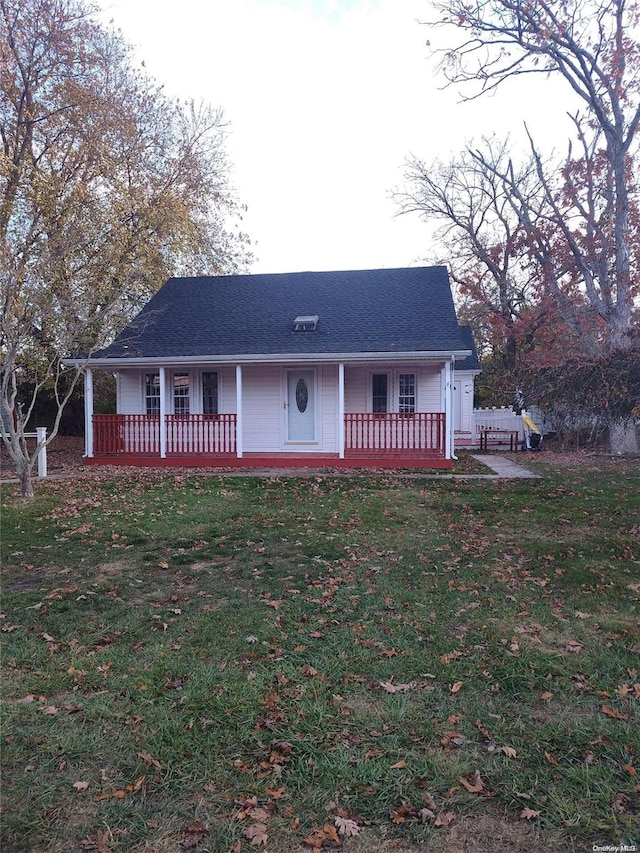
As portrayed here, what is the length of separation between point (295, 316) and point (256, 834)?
1526cm

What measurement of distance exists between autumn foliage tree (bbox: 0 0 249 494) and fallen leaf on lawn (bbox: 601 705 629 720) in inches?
380

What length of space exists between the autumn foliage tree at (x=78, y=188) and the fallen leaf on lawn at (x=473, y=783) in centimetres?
937

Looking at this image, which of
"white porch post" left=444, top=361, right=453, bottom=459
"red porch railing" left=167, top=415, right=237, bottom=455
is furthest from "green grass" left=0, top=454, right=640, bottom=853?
"red porch railing" left=167, top=415, right=237, bottom=455

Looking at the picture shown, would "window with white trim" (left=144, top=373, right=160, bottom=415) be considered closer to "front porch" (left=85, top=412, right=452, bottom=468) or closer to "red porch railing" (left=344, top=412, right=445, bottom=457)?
"front porch" (left=85, top=412, right=452, bottom=468)

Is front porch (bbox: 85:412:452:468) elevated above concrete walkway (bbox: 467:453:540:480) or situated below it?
above

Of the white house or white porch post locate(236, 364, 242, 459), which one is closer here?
the white house

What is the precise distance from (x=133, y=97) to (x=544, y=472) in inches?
752

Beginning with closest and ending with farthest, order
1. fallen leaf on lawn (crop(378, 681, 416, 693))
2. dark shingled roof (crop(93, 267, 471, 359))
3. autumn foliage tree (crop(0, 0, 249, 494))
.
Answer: fallen leaf on lawn (crop(378, 681, 416, 693))
autumn foliage tree (crop(0, 0, 249, 494))
dark shingled roof (crop(93, 267, 471, 359))

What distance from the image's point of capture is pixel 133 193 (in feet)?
55.4

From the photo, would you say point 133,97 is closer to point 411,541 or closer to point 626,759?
point 411,541

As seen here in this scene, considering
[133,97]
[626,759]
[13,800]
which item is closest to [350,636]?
[626,759]

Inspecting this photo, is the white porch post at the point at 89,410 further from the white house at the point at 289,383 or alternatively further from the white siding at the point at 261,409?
the white siding at the point at 261,409

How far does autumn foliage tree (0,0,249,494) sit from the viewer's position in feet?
34.7

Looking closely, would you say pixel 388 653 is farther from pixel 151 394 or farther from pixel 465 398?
pixel 465 398
